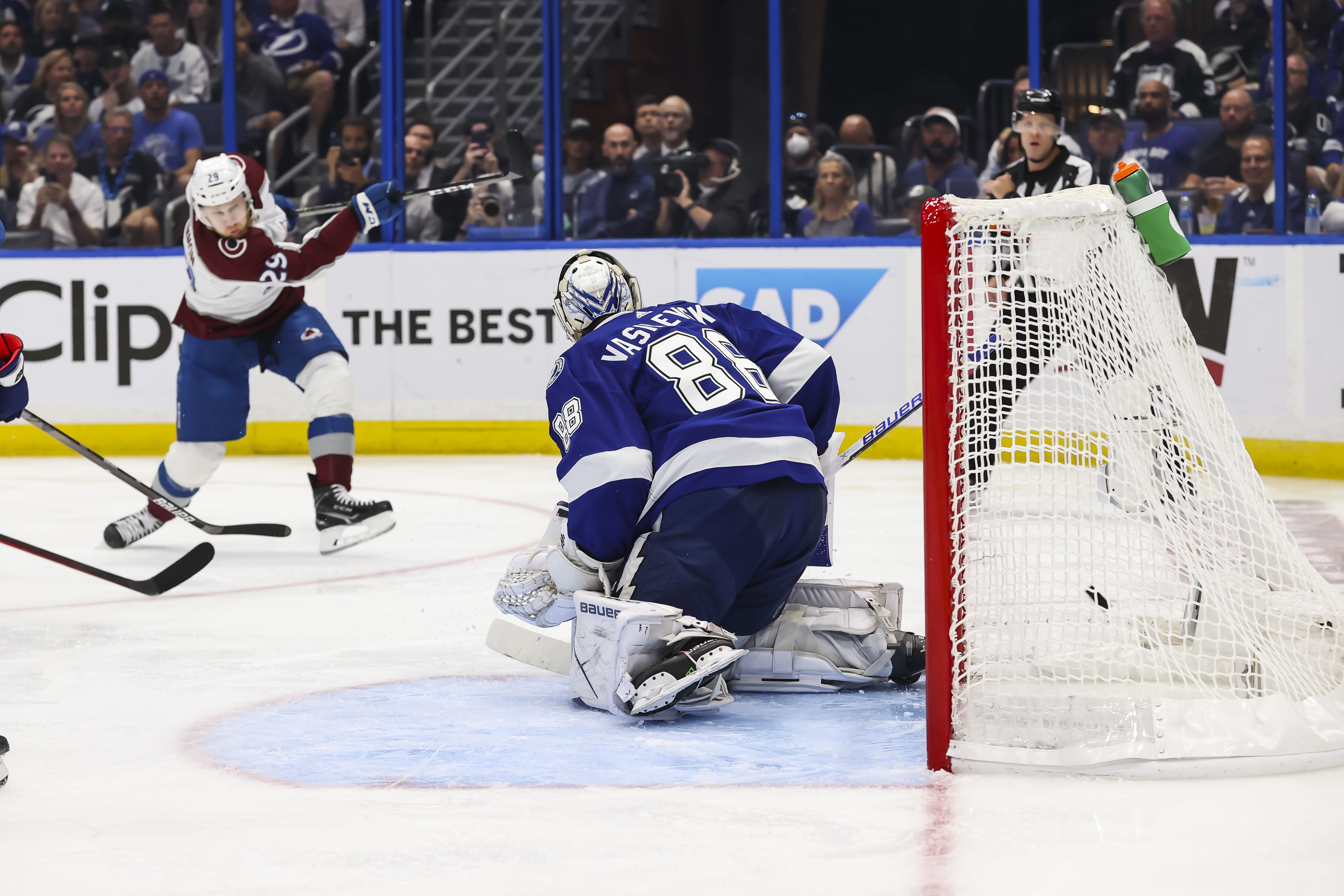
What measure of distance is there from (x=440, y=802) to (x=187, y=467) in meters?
2.75

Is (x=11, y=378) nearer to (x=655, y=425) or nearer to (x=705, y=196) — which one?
(x=655, y=425)

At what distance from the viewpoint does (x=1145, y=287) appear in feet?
7.95

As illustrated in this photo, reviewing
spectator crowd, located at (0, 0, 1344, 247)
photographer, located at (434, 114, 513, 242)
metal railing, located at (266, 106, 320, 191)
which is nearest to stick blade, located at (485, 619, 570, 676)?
spectator crowd, located at (0, 0, 1344, 247)

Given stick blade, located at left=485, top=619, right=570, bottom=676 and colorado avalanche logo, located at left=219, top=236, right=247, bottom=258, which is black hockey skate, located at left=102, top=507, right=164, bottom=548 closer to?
colorado avalanche logo, located at left=219, top=236, right=247, bottom=258

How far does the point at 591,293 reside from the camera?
8.78 feet

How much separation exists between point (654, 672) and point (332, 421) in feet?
8.17

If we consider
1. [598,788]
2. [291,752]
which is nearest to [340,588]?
[291,752]

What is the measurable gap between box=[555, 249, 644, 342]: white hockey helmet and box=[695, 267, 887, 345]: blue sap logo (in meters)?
3.85

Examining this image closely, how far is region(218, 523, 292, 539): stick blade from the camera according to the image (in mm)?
4414

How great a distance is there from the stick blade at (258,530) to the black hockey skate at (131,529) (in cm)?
23

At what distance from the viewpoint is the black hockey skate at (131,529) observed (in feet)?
14.8

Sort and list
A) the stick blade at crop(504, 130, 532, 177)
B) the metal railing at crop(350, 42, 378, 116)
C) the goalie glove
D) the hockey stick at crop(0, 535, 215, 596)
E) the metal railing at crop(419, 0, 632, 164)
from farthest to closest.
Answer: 1. the metal railing at crop(350, 42, 378, 116)
2. the metal railing at crop(419, 0, 632, 164)
3. the stick blade at crop(504, 130, 532, 177)
4. the hockey stick at crop(0, 535, 215, 596)
5. the goalie glove

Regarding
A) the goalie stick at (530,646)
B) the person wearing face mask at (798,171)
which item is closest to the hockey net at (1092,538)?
the goalie stick at (530,646)

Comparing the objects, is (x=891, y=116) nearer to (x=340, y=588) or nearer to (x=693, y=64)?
(x=693, y=64)
